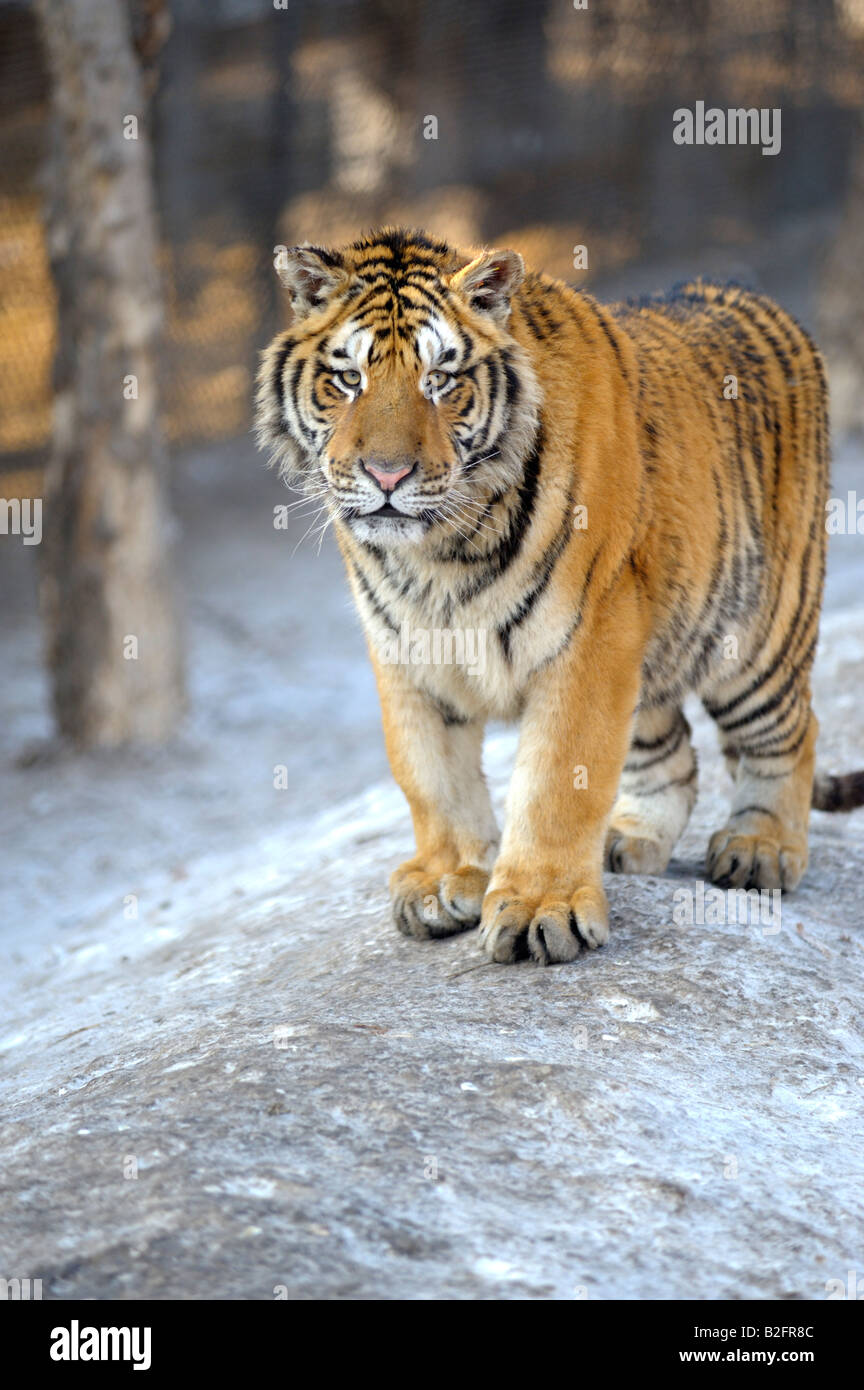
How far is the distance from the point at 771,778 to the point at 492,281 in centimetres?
154

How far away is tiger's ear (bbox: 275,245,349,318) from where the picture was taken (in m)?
2.96

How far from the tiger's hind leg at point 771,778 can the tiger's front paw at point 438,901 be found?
2.40 ft

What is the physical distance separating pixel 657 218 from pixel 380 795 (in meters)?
6.29

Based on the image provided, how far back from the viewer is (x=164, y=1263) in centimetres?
193

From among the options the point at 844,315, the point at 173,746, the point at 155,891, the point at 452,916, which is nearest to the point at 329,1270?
the point at 452,916

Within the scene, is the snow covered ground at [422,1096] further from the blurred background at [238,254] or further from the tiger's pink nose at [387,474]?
the blurred background at [238,254]

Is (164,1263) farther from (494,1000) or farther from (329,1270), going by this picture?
(494,1000)

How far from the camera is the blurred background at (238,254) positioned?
21.0 ft

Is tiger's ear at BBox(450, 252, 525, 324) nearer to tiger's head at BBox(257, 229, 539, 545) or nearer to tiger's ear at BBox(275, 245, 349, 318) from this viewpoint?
tiger's head at BBox(257, 229, 539, 545)
